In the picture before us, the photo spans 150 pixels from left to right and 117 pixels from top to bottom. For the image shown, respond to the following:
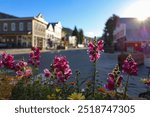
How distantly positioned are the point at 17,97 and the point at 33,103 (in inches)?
38.9

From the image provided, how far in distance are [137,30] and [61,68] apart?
47.6 metres

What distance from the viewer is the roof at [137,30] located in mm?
49472

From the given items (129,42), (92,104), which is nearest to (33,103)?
(92,104)

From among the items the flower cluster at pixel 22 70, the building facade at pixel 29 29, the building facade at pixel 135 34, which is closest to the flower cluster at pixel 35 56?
the flower cluster at pixel 22 70

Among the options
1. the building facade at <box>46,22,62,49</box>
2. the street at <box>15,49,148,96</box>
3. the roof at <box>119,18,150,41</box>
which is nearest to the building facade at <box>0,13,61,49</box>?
the building facade at <box>46,22,62,49</box>

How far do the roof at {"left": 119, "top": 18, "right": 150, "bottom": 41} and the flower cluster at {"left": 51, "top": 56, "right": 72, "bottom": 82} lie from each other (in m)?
43.9

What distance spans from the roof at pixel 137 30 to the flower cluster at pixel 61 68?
43.9 m

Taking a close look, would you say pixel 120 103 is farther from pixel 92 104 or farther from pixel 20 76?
pixel 20 76

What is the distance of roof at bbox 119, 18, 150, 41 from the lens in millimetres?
49472

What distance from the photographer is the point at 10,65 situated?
21.2 ft

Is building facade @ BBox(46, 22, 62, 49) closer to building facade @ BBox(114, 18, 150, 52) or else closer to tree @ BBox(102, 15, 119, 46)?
building facade @ BBox(114, 18, 150, 52)

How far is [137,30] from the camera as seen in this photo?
51.8m

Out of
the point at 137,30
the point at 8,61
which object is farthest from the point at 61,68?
the point at 137,30

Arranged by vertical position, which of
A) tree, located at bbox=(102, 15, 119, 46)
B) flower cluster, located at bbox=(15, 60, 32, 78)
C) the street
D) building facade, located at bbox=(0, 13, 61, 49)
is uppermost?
tree, located at bbox=(102, 15, 119, 46)
